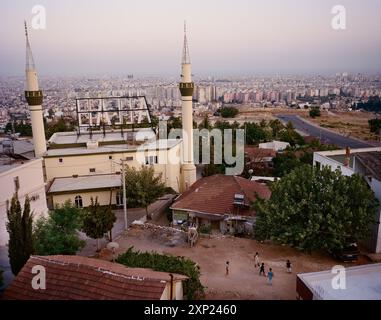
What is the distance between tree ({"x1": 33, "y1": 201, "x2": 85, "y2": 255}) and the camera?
41.2 feet

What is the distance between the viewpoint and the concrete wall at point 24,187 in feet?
48.9

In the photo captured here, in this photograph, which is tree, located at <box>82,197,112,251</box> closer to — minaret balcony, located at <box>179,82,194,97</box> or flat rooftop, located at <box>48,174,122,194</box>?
flat rooftop, located at <box>48,174,122,194</box>

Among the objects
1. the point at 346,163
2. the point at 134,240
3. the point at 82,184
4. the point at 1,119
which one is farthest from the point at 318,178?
the point at 1,119

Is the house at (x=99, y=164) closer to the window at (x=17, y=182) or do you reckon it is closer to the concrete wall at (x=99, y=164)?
the concrete wall at (x=99, y=164)

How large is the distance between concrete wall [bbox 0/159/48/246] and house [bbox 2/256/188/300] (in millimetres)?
6804

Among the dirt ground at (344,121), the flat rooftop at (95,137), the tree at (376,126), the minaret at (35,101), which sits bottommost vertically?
the dirt ground at (344,121)

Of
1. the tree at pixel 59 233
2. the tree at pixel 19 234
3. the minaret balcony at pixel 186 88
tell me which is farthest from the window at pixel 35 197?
the minaret balcony at pixel 186 88

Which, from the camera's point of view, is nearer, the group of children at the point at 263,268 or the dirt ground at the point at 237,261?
the dirt ground at the point at 237,261

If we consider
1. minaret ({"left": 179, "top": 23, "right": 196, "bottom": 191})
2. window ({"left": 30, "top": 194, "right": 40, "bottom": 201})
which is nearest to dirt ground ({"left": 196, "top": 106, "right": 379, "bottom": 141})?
minaret ({"left": 179, "top": 23, "right": 196, "bottom": 191})

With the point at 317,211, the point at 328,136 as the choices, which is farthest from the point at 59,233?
the point at 328,136

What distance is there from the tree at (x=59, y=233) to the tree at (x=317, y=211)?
7094 millimetres

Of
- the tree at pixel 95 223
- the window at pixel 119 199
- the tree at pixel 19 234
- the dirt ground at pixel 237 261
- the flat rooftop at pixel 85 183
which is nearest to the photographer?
the tree at pixel 19 234
